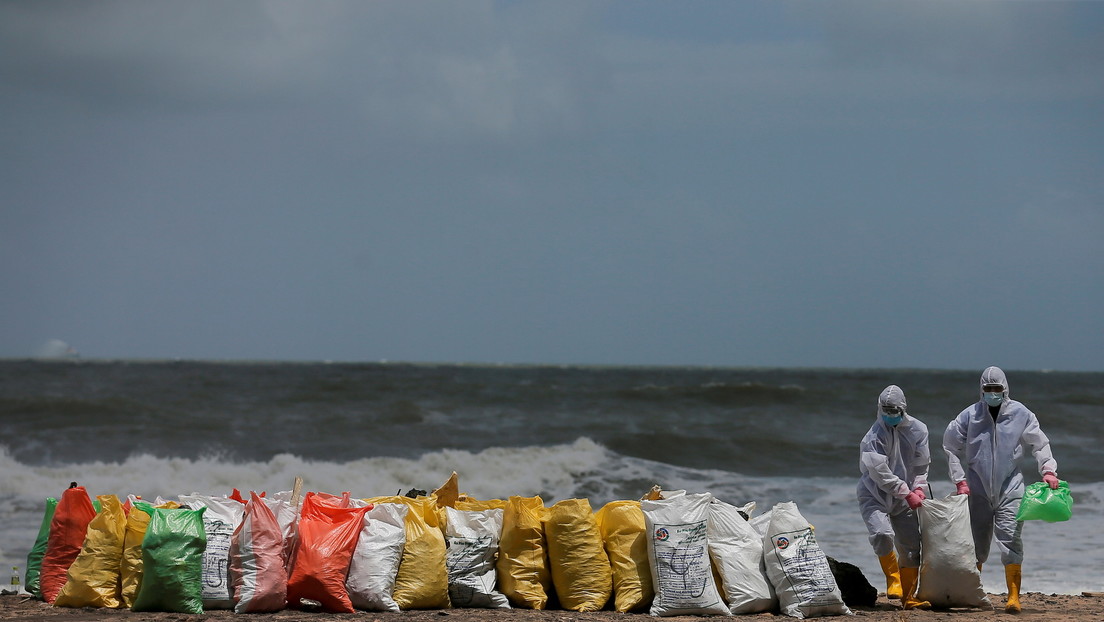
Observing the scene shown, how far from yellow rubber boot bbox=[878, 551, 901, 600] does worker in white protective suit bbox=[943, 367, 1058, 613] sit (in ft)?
1.67

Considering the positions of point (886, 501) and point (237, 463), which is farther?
point (237, 463)

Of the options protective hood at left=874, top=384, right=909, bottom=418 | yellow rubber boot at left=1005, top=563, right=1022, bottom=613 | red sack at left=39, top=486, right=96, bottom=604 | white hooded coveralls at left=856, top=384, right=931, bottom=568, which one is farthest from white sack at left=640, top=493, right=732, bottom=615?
red sack at left=39, top=486, right=96, bottom=604

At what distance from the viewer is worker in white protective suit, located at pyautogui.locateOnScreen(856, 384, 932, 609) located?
5715 mm

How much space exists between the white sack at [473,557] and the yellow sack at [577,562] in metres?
0.33

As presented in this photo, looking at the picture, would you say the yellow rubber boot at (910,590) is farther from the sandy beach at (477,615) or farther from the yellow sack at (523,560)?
the yellow sack at (523,560)

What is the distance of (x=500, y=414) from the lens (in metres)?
21.3

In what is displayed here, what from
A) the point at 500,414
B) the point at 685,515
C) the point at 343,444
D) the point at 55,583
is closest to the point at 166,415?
the point at 343,444

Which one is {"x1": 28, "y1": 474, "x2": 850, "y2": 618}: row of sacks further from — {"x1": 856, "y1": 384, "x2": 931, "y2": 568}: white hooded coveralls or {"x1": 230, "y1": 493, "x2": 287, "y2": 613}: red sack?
{"x1": 856, "y1": 384, "x2": 931, "y2": 568}: white hooded coveralls

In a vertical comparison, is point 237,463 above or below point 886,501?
below

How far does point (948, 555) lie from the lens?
5.57 meters

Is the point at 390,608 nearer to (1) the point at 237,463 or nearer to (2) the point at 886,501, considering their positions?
(2) the point at 886,501

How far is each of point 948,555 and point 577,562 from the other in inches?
85.4

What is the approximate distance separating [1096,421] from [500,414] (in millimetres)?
12963

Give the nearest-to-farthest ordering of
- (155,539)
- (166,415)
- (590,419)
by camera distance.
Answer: (155,539) → (166,415) → (590,419)
